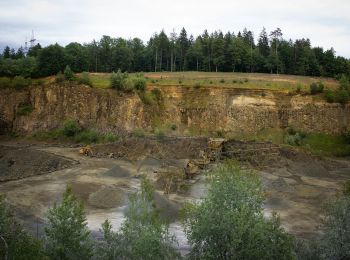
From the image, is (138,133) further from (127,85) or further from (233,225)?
(233,225)

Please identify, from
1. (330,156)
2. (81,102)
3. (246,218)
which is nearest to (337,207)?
(246,218)

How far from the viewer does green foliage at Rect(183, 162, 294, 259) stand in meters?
17.3

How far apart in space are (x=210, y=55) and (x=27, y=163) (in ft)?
170

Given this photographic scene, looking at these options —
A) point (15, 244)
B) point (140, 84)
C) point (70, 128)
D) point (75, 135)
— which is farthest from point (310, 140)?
point (15, 244)

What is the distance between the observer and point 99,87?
2675 inches

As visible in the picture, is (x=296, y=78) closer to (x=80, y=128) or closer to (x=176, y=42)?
(x=176, y=42)

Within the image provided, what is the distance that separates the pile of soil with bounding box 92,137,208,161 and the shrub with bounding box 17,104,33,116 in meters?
18.1

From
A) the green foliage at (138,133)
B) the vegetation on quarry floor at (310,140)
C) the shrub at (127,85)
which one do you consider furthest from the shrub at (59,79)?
the vegetation on quarry floor at (310,140)

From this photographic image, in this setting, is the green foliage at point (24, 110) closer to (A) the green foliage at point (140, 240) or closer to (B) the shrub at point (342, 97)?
(B) the shrub at point (342, 97)

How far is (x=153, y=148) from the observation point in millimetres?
54031

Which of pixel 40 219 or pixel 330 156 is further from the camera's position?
pixel 330 156

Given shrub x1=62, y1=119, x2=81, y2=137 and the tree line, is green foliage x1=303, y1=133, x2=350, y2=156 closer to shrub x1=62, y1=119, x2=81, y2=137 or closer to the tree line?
shrub x1=62, y1=119, x2=81, y2=137

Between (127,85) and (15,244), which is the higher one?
(127,85)

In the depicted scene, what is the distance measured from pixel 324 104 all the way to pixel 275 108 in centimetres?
710
